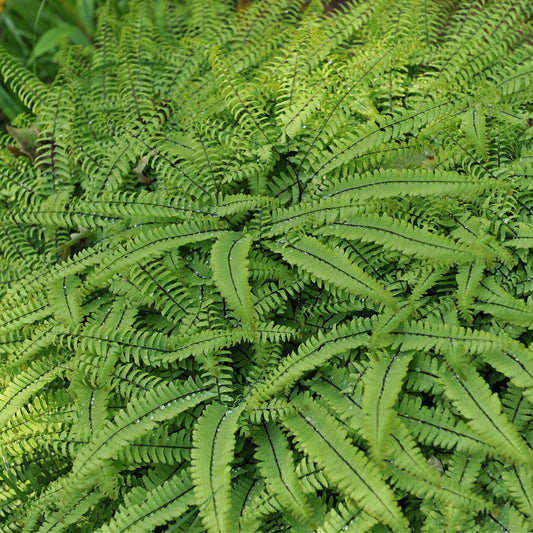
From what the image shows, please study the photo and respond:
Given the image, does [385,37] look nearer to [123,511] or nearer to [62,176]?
[62,176]

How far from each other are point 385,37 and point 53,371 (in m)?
2.96

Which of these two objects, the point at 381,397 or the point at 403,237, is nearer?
the point at 381,397

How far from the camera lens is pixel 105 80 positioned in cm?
410

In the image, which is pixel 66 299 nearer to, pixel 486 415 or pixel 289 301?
pixel 289 301

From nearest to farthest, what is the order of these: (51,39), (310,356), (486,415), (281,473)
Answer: (486,415) < (281,473) < (310,356) < (51,39)

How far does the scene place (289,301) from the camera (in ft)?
10.3

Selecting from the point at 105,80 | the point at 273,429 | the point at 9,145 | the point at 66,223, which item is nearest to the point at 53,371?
the point at 66,223

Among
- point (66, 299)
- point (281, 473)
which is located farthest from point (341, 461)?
point (66, 299)

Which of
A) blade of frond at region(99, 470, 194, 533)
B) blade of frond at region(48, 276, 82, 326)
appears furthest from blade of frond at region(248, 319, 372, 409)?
blade of frond at region(48, 276, 82, 326)

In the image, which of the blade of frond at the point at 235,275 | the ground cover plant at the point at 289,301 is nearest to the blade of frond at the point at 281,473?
the ground cover plant at the point at 289,301

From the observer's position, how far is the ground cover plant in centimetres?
247

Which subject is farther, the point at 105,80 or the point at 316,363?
the point at 105,80

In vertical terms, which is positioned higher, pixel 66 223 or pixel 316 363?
pixel 66 223

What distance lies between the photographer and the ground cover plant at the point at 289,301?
97.4 inches
